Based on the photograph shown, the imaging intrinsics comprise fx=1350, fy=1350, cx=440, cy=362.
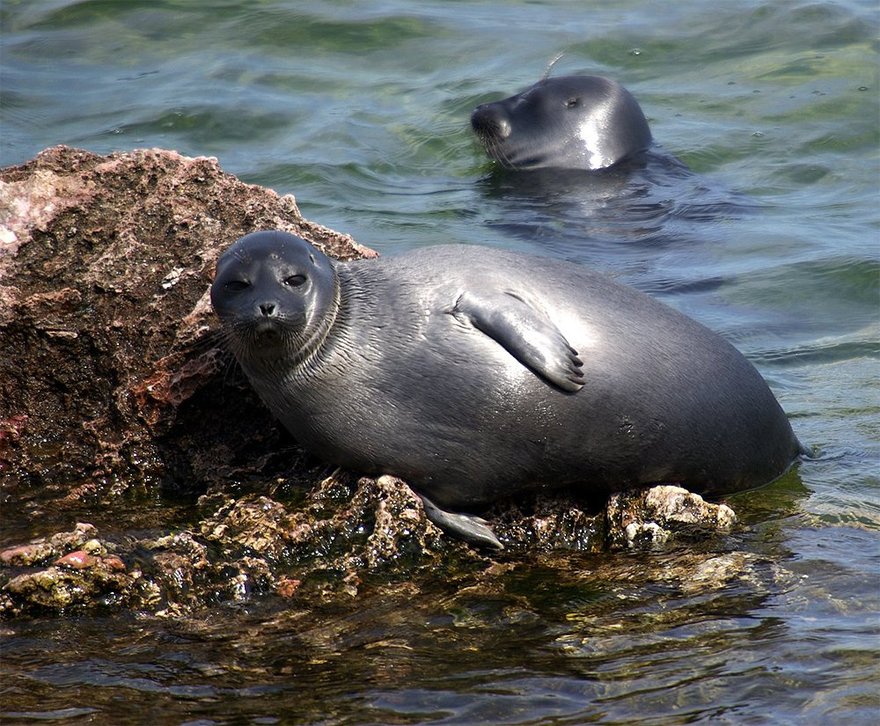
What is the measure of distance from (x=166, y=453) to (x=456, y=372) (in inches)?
52.7

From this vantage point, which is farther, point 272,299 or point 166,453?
point 166,453

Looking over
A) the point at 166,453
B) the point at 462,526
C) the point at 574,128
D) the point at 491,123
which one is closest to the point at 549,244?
the point at 574,128

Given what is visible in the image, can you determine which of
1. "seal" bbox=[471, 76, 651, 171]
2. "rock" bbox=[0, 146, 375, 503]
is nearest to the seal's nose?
"seal" bbox=[471, 76, 651, 171]

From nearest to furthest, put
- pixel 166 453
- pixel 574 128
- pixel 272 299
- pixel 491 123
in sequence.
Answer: pixel 272 299
pixel 166 453
pixel 574 128
pixel 491 123

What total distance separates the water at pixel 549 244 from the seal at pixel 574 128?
446mm

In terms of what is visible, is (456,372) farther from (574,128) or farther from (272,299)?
(574,128)

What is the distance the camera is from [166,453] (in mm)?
5457

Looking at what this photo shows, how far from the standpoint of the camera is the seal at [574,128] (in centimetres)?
1095

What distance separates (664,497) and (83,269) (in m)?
2.52

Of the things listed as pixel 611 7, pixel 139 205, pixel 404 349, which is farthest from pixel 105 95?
pixel 404 349

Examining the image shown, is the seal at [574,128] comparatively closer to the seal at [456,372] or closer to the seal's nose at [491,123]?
the seal's nose at [491,123]

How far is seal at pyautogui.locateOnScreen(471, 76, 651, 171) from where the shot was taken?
1095 cm

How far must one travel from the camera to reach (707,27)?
46.1 feet

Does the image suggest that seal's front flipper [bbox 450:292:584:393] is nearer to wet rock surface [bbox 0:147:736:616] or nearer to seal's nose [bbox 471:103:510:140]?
wet rock surface [bbox 0:147:736:616]
